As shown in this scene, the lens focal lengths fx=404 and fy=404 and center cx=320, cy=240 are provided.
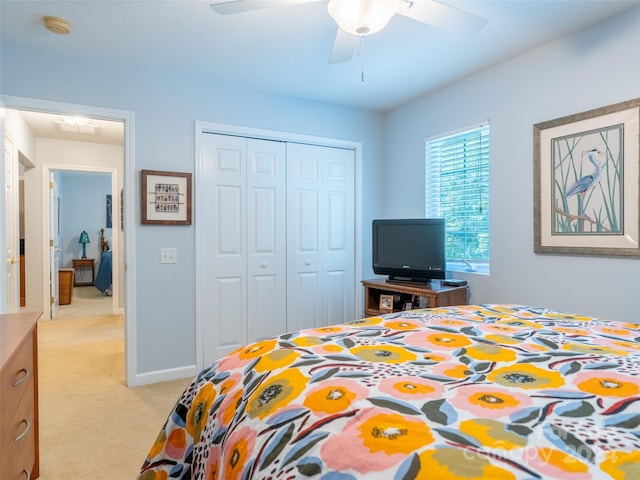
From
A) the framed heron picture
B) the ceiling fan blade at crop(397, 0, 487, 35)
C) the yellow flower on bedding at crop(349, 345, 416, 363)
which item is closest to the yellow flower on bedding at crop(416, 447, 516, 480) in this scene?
the yellow flower on bedding at crop(349, 345, 416, 363)

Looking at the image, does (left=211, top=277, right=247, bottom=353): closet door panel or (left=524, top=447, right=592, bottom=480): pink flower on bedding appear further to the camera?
(left=211, top=277, right=247, bottom=353): closet door panel

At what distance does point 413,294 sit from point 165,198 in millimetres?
2144

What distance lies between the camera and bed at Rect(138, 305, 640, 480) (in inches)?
25.7

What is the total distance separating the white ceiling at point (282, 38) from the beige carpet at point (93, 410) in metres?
2.46

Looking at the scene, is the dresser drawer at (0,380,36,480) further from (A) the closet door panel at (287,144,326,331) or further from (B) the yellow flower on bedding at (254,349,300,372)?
(A) the closet door panel at (287,144,326,331)

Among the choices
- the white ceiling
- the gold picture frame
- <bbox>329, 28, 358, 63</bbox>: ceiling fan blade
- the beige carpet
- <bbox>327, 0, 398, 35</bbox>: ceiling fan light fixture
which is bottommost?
the beige carpet

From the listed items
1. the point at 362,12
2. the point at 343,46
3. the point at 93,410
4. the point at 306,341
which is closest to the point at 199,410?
the point at 306,341

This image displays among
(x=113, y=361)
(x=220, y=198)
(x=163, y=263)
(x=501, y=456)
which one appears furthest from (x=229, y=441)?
(x=113, y=361)

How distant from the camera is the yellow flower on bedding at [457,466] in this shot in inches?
23.5

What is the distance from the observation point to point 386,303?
11.7ft

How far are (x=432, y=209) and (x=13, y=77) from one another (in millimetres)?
3408

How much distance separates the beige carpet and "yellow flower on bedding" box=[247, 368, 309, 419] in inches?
58.6

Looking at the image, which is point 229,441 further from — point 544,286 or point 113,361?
point 113,361

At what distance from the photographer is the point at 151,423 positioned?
2527 mm
